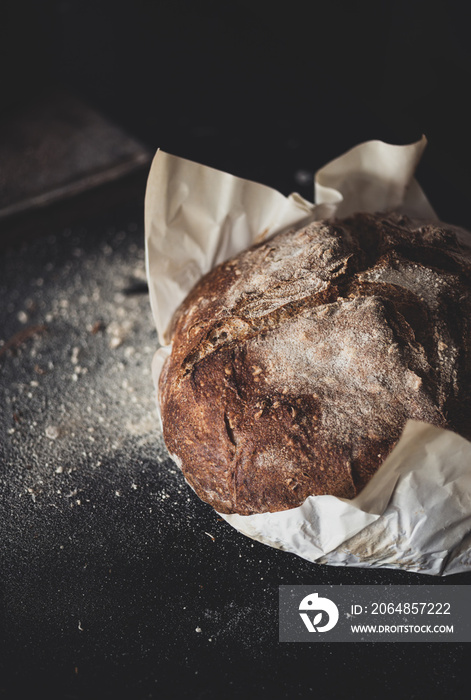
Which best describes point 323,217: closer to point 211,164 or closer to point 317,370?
point 317,370

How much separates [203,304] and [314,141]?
1.44m

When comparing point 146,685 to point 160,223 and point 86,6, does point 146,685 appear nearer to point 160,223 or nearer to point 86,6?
point 160,223

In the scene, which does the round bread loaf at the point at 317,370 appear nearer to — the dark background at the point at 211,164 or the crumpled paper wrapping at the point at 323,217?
the crumpled paper wrapping at the point at 323,217

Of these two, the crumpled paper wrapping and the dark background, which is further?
the dark background

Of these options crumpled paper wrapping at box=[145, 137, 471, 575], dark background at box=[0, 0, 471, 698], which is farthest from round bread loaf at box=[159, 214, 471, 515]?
dark background at box=[0, 0, 471, 698]

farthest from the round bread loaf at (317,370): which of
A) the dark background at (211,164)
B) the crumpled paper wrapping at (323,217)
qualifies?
the dark background at (211,164)

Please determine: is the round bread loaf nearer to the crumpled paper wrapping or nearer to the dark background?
the crumpled paper wrapping

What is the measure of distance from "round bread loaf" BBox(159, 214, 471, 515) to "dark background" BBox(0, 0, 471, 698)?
23 centimetres

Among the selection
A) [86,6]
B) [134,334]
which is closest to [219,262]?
[134,334]

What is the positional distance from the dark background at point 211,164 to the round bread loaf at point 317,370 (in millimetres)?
235

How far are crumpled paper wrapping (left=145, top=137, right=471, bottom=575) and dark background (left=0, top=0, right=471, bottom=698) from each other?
152mm

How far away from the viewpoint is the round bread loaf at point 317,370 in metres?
1.22

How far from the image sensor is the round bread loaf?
1.22 m

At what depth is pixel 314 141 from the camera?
2.60 m
